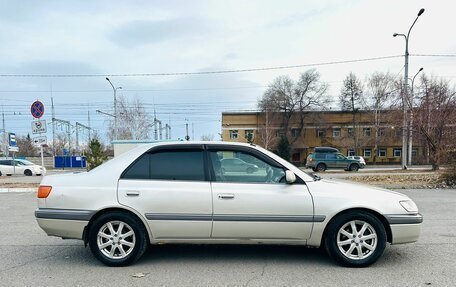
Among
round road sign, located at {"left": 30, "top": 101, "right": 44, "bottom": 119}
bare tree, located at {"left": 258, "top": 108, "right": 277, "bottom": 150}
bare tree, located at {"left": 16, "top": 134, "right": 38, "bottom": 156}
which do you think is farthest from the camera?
bare tree, located at {"left": 16, "top": 134, "right": 38, "bottom": 156}

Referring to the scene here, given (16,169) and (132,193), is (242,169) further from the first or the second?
(16,169)

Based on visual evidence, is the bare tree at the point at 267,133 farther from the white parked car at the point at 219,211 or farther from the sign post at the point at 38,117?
the white parked car at the point at 219,211

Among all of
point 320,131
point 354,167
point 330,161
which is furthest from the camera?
point 320,131

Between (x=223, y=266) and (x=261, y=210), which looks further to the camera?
(x=223, y=266)

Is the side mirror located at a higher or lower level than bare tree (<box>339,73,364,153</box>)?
lower

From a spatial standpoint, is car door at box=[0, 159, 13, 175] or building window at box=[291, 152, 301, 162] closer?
car door at box=[0, 159, 13, 175]

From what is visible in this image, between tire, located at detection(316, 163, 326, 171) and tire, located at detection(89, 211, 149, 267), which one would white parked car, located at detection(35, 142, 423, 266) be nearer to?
tire, located at detection(89, 211, 149, 267)

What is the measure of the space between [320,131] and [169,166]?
50835mm

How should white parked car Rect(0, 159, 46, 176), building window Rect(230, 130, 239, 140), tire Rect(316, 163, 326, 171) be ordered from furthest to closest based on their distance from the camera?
building window Rect(230, 130, 239, 140) → tire Rect(316, 163, 326, 171) → white parked car Rect(0, 159, 46, 176)

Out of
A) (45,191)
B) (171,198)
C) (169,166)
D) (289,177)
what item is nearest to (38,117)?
(45,191)

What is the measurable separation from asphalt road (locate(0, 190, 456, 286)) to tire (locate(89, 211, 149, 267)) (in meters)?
0.13

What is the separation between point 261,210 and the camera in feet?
12.5

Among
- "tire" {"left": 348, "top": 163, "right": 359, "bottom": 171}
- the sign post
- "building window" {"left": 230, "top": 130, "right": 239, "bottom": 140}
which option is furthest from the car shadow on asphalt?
"building window" {"left": 230, "top": 130, "right": 239, "bottom": 140}

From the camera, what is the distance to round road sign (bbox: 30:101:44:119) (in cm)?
1129
